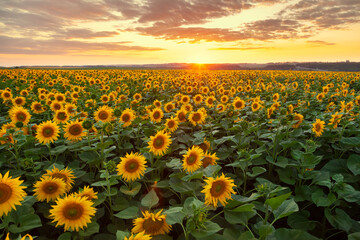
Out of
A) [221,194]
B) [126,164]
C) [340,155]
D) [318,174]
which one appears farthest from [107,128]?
[340,155]

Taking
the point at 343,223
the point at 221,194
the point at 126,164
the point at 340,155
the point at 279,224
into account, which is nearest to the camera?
the point at 221,194

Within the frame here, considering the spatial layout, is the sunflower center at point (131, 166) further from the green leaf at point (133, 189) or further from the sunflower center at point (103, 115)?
the sunflower center at point (103, 115)

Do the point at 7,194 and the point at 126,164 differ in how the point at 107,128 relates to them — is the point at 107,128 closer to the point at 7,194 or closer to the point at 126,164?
the point at 126,164

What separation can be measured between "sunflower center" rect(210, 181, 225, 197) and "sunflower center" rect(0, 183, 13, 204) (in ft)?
6.06

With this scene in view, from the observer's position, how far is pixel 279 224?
3.06 meters

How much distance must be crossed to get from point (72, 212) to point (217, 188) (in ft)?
4.40

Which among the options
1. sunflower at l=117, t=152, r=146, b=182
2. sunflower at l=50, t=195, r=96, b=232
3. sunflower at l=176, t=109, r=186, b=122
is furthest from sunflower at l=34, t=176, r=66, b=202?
sunflower at l=176, t=109, r=186, b=122

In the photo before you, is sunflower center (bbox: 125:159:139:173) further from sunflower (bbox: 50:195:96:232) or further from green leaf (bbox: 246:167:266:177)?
green leaf (bbox: 246:167:266:177)

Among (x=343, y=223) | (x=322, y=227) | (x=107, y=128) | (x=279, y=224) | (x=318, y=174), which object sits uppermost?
(x=107, y=128)

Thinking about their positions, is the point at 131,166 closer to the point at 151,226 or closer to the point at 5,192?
the point at 151,226

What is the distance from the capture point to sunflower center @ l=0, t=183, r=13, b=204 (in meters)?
1.94

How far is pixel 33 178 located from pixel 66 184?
0.98m

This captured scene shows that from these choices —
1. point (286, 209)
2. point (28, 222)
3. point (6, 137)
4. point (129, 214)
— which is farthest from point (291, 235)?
point (6, 137)

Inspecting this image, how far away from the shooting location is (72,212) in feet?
6.43
